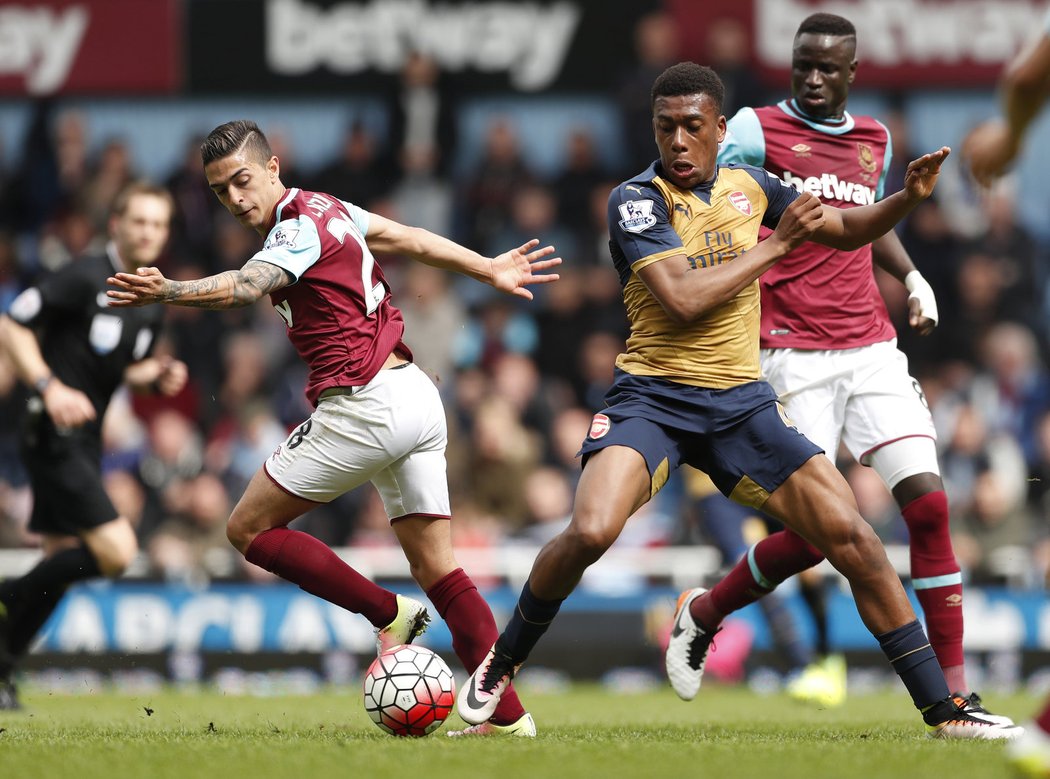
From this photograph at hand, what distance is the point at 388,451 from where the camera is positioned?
261 inches

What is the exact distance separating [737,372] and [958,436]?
6783 millimetres

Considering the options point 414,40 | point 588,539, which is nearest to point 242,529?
point 588,539

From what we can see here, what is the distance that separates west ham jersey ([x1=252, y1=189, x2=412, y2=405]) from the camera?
6.48 m

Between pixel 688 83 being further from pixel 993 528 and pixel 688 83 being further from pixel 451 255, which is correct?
pixel 993 528

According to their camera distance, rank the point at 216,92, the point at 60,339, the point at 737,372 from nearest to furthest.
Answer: the point at 737,372 → the point at 60,339 → the point at 216,92

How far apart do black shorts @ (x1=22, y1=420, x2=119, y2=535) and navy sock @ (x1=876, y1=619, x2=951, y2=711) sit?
469cm

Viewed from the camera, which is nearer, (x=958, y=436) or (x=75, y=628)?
(x=75, y=628)

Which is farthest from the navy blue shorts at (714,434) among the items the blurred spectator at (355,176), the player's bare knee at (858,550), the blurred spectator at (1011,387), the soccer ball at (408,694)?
the blurred spectator at (355,176)

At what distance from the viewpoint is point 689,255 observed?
6297 mm

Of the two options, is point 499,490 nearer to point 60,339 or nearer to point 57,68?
point 60,339

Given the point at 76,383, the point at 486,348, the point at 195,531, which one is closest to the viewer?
the point at 76,383

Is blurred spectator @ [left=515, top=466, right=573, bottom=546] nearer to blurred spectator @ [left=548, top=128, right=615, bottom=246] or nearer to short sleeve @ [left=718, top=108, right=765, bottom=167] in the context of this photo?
blurred spectator @ [left=548, top=128, right=615, bottom=246]

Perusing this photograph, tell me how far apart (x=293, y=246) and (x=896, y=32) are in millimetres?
10807

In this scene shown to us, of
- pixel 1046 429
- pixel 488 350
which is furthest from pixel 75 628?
pixel 1046 429
